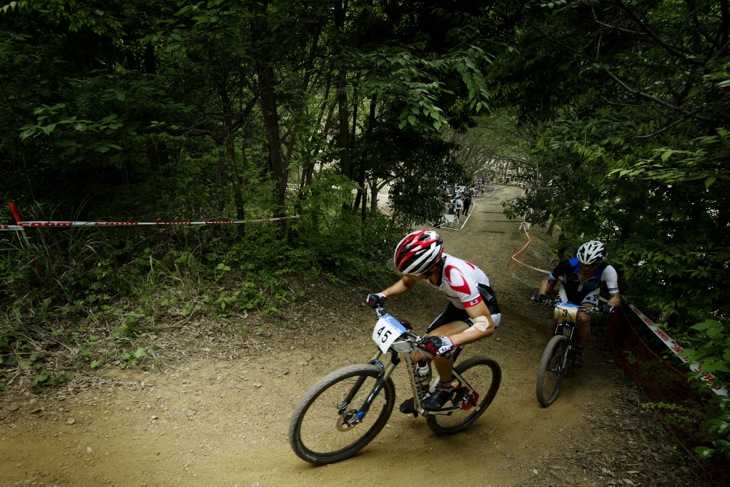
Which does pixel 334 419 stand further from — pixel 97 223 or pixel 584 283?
pixel 97 223

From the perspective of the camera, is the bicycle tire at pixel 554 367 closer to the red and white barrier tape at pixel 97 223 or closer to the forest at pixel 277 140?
the forest at pixel 277 140

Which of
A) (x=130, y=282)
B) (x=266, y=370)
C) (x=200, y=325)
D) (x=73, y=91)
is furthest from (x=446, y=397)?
(x=73, y=91)

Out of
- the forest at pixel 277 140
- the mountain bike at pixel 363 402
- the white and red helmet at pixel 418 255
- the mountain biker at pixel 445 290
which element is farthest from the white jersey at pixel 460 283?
the forest at pixel 277 140

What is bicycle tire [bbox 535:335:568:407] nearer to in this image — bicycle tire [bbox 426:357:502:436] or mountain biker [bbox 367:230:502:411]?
bicycle tire [bbox 426:357:502:436]

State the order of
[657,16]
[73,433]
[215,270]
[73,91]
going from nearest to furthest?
[73,433] < [73,91] < [215,270] < [657,16]

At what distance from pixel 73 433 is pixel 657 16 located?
458 inches

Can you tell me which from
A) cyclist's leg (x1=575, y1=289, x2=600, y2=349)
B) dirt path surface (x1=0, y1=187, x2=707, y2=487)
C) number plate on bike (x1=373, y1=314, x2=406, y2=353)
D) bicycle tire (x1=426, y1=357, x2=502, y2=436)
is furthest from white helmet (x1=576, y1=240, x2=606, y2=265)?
number plate on bike (x1=373, y1=314, x2=406, y2=353)

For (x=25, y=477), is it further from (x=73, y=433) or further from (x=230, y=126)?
(x=230, y=126)

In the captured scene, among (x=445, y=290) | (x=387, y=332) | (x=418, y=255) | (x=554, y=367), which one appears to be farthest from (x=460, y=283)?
(x=554, y=367)

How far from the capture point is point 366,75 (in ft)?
19.8

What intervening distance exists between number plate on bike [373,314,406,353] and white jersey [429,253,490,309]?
0.63 m

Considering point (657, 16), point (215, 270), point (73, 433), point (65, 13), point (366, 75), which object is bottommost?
point (73, 433)

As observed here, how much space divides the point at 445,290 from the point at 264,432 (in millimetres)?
2390

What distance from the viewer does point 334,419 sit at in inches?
144
